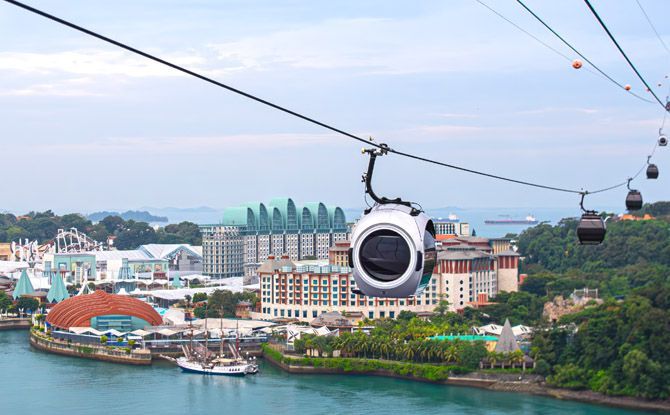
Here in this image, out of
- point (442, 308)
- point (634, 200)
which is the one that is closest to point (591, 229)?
point (634, 200)

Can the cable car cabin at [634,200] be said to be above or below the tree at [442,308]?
above

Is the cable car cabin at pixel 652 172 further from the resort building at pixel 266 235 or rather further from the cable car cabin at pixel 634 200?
the resort building at pixel 266 235

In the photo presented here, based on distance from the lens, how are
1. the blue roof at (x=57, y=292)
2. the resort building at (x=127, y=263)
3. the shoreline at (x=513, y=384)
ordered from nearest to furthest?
1. the shoreline at (x=513, y=384)
2. the blue roof at (x=57, y=292)
3. the resort building at (x=127, y=263)

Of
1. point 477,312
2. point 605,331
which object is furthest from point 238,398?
point 477,312

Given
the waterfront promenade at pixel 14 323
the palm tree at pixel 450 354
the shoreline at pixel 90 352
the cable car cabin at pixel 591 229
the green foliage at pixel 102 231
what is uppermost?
the green foliage at pixel 102 231

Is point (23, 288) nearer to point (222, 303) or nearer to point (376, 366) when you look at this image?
point (222, 303)

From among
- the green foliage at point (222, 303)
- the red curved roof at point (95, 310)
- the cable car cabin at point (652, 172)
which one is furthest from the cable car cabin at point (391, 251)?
the green foliage at point (222, 303)
